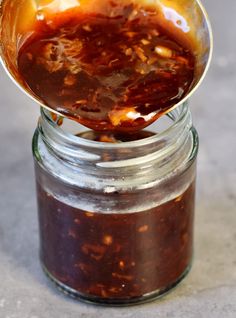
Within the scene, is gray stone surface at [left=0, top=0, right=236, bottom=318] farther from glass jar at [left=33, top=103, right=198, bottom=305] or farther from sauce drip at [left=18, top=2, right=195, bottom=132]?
sauce drip at [left=18, top=2, right=195, bottom=132]

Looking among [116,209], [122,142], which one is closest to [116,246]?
[116,209]

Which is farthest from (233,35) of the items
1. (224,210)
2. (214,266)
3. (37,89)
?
(37,89)

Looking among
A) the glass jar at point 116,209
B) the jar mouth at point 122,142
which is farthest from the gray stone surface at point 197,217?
the jar mouth at point 122,142

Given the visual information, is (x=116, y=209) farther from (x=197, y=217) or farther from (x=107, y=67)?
(x=197, y=217)

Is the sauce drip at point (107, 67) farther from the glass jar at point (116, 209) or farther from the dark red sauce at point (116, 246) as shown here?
the dark red sauce at point (116, 246)

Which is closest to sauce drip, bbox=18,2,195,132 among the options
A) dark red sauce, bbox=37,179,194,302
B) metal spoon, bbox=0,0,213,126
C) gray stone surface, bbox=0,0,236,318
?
metal spoon, bbox=0,0,213,126

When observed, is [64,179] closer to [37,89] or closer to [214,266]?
[37,89]
